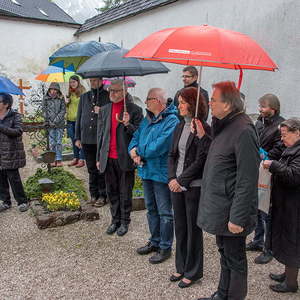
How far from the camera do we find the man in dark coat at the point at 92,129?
5.38 metres

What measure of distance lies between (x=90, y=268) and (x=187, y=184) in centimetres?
152

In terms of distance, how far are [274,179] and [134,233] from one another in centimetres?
214

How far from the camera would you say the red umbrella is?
263 centimetres

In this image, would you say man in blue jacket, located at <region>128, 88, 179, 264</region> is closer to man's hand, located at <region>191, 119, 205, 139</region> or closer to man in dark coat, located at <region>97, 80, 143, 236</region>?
man in dark coat, located at <region>97, 80, 143, 236</region>

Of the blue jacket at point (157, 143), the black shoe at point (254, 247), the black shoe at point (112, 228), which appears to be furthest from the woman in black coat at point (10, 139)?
the black shoe at point (254, 247)

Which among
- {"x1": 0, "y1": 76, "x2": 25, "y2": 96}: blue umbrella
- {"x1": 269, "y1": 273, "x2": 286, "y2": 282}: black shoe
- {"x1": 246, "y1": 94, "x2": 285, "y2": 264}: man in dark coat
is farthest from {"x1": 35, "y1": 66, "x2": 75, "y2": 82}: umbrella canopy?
{"x1": 269, "y1": 273, "x2": 286, "y2": 282}: black shoe

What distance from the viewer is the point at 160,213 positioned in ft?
12.5

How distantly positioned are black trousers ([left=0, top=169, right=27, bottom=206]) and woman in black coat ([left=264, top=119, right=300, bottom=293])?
12.3 ft

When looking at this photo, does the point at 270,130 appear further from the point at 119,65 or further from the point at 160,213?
the point at 119,65

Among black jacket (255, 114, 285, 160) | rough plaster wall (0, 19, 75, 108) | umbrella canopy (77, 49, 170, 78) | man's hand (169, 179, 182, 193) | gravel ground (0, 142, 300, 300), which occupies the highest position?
rough plaster wall (0, 19, 75, 108)

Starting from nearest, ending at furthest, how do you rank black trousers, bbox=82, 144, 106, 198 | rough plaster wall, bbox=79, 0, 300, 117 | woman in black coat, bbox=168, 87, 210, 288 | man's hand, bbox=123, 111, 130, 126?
1. woman in black coat, bbox=168, 87, 210, 288
2. man's hand, bbox=123, 111, 130, 126
3. rough plaster wall, bbox=79, 0, 300, 117
4. black trousers, bbox=82, 144, 106, 198

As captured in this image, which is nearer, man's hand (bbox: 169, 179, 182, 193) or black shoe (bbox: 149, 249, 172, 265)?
man's hand (bbox: 169, 179, 182, 193)

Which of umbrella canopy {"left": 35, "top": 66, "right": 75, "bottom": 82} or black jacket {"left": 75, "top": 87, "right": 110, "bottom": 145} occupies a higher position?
umbrella canopy {"left": 35, "top": 66, "right": 75, "bottom": 82}

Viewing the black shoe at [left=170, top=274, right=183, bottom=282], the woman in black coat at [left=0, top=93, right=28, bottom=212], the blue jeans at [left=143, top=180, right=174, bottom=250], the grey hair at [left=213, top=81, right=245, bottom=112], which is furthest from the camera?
the woman in black coat at [left=0, top=93, right=28, bottom=212]
